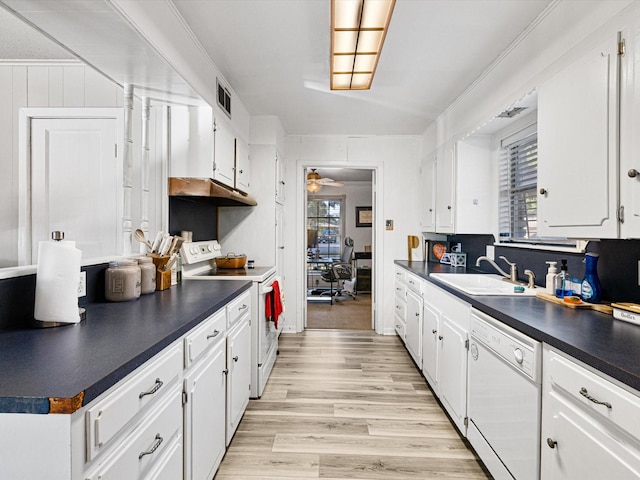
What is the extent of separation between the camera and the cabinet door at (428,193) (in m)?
3.72

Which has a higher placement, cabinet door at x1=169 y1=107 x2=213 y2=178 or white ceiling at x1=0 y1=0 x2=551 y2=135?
white ceiling at x1=0 y1=0 x2=551 y2=135

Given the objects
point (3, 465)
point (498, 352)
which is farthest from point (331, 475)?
point (3, 465)

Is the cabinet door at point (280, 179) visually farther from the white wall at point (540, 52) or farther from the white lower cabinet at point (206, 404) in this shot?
the white lower cabinet at point (206, 404)

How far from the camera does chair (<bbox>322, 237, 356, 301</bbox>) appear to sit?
6.04 m

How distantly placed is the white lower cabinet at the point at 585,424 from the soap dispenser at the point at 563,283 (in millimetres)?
696

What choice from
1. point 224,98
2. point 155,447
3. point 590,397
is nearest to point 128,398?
point 155,447

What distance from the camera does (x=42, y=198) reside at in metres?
1.83

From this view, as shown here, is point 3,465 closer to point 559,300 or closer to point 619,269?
point 559,300

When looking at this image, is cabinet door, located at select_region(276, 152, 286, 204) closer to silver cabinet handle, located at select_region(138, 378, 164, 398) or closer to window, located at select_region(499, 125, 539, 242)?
window, located at select_region(499, 125, 539, 242)

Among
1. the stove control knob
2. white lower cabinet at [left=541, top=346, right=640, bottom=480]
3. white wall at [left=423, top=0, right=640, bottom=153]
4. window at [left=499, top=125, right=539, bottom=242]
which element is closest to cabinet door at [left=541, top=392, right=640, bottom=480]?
white lower cabinet at [left=541, top=346, right=640, bottom=480]

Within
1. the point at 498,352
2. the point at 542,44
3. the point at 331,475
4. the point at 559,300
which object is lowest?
the point at 331,475

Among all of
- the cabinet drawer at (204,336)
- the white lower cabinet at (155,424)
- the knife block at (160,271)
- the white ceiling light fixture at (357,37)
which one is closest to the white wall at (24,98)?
the knife block at (160,271)

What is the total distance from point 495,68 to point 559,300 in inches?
66.5

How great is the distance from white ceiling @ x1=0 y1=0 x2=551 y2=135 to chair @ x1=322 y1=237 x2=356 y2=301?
334 cm
